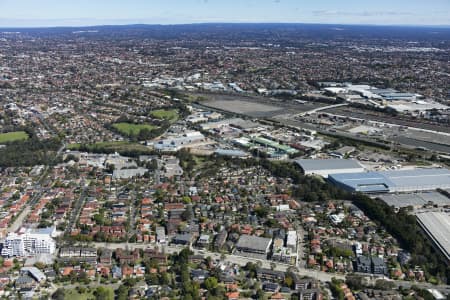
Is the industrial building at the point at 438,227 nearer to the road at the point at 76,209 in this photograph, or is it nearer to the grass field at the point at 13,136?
the road at the point at 76,209

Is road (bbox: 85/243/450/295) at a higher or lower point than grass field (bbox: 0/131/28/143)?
higher

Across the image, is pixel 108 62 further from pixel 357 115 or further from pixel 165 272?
pixel 165 272

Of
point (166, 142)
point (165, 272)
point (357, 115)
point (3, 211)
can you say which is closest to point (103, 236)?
point (165, 272)

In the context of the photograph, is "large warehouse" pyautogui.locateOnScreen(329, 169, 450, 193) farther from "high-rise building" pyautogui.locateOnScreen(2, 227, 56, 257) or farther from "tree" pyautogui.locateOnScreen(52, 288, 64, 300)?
"tree" pyautogui.locateOnScreen(52, 288, 64, 300)

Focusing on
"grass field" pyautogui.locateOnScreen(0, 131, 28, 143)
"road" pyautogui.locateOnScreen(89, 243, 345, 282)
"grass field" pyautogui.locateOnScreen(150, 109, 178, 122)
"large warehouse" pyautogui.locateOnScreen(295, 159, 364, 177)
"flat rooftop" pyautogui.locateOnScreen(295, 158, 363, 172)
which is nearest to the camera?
"road" pyautogui.locateOnScreen(89, 243, 345, 282)

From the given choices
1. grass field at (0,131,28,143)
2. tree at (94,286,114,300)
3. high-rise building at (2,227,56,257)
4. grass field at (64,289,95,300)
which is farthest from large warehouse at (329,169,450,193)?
grass field at (0,131,28,143)

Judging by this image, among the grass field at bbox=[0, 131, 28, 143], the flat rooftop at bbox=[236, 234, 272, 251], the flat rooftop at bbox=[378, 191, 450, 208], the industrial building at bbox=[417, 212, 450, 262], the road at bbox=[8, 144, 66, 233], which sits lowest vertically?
the grass field at bbox=[0, 131, 28, 143]

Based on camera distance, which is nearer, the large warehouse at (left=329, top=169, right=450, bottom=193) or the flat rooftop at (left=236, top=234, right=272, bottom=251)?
the flat rooftop at (left=236, top=234, right=272, bottom=251)
